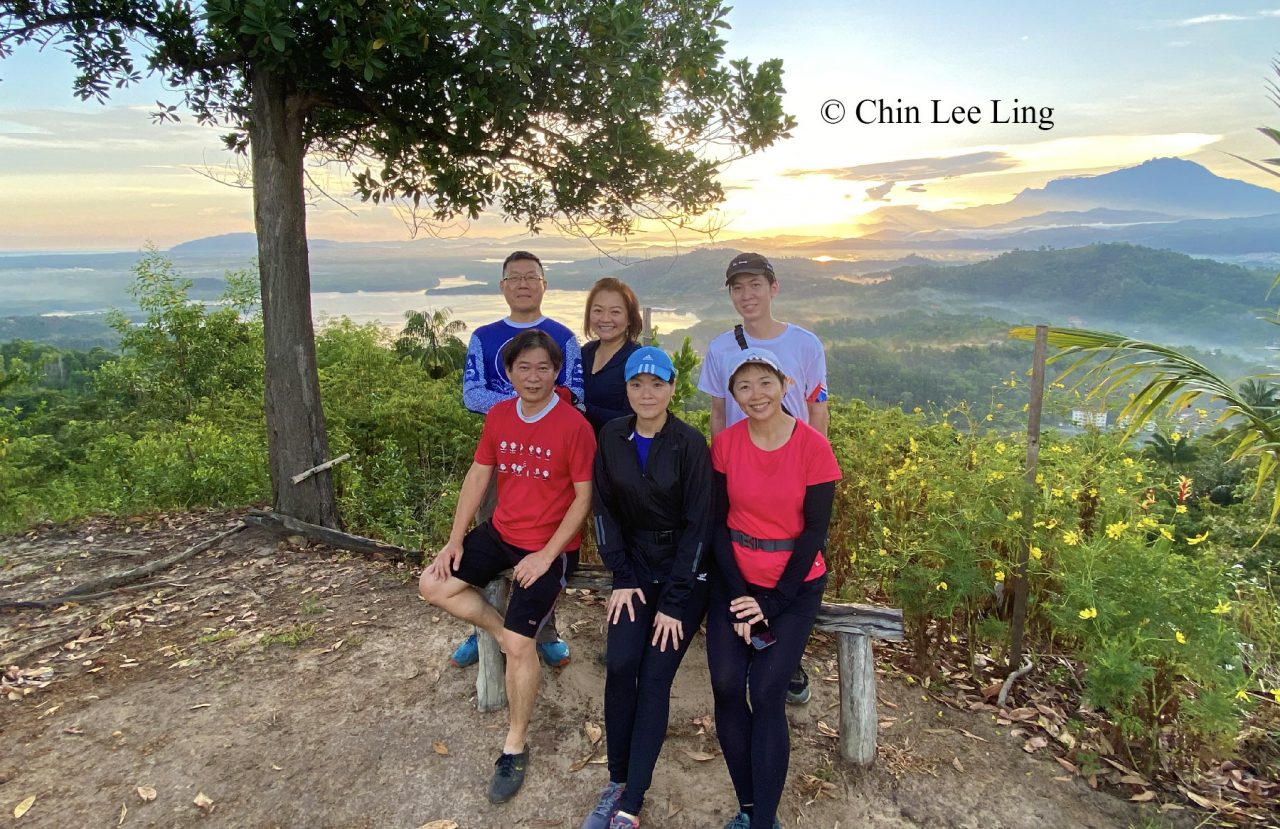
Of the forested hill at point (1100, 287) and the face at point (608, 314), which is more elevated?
the forested hill at point (1100, 287)

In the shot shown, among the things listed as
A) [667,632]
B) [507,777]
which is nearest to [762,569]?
[667,632]

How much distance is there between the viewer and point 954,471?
4406 mm

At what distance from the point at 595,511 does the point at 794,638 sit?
1040mm

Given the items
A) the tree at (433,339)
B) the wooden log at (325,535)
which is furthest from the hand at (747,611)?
the tree at (433,339)

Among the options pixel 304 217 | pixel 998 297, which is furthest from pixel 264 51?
pixel 998 297

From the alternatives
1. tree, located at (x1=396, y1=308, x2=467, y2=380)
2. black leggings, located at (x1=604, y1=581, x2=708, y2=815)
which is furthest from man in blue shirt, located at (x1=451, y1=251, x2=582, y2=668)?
tree, located at (x1=396, y1=308, x2=467, y2=380)

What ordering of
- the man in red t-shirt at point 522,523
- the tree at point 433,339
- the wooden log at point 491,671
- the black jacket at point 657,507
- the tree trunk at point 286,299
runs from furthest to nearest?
the tree at point 433,339 → the tree trunk at point 286,299 → the wooden log at point 491,671 → the man in red t-shirt at point 522,523 → the black jacket at point 657,507

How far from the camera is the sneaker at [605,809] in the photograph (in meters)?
2.95

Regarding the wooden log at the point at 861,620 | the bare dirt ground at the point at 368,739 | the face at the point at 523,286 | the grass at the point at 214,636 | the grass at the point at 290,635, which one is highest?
the face at the point at 523,286

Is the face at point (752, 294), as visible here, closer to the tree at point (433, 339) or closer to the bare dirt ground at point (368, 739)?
the bare dirt ground at point (368, 739)

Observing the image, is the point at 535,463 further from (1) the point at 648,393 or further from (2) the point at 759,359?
(2) the point at 759,359

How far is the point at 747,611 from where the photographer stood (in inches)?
118

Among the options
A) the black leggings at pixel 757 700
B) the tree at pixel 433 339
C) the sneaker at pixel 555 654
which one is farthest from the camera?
the tree at pixel 433 339

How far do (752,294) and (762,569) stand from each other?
1.27 meters
